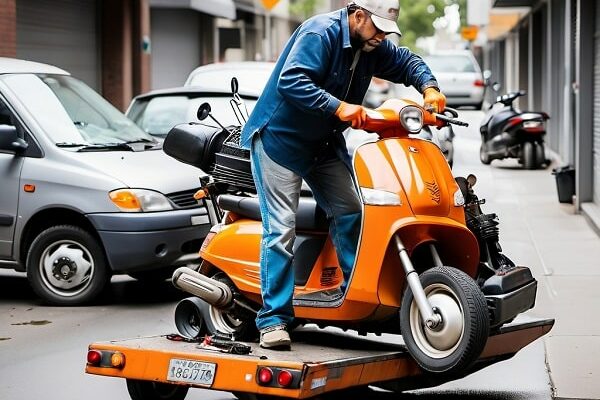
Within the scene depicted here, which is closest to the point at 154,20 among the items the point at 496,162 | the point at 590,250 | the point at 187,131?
the point at 496,162

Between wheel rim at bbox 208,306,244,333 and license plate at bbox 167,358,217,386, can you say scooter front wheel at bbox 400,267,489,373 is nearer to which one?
license plate at bbox 167,358,217,386

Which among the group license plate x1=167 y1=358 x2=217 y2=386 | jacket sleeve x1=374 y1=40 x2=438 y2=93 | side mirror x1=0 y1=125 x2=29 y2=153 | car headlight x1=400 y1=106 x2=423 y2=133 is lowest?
license plate x1=167 y1=358 x2=217 y2=386

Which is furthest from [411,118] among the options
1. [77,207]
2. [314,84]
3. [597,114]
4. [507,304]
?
[597,114]

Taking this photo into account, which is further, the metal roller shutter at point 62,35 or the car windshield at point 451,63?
the car windshield at point 451,63

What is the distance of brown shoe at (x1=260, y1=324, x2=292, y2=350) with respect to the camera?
21.2 ft

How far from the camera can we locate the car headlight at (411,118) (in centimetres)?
651

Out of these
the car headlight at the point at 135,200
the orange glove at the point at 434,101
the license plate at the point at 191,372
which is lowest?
the license plate at the point at 191,372

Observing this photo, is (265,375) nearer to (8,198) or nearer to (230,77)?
(8,198)

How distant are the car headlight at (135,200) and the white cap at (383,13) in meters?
4.42

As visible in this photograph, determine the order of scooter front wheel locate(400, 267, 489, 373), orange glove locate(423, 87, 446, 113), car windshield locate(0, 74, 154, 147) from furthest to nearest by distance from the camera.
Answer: car windshield locate(0, 74, 154, 147)
orange glove locate(423, 87, 446, 113)
scooter front wheel locate(400, 267, 489, 373)

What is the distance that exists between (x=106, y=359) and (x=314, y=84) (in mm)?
1668

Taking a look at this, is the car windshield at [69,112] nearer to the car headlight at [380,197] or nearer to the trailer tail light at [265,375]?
the car headlight at [380,197]

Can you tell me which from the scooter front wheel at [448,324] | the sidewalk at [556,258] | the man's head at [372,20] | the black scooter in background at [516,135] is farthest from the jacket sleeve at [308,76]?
the black scooter in background at [516,135]

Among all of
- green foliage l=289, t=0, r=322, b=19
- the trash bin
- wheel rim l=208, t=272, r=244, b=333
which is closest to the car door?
wheel rim l=208, t=272, r=244, b=333
